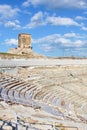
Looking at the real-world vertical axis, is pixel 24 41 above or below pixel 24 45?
above

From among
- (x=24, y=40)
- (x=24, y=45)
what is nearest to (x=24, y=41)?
(x=24, y=40)

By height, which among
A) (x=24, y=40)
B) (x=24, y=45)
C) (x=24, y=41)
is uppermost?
(x=24, y=40)

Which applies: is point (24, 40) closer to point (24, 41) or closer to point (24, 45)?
point (24, 41)

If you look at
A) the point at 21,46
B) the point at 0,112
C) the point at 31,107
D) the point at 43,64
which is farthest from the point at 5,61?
the point at 21,46

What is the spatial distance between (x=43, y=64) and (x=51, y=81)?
10.1m

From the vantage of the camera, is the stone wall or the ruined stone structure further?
the stone wall

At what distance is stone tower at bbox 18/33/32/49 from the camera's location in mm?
68688

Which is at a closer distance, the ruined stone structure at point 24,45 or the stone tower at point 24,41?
the ruined stone structure at point 24,45

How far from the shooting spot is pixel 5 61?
34031 millimetres

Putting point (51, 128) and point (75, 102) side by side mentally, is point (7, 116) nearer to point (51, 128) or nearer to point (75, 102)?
point (51, 128)

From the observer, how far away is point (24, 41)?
6888cm

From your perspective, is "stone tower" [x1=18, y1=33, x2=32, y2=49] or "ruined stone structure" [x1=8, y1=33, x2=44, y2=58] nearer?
"ruined stone structure" [x1=8, y1=33, x2=44, y2=58]

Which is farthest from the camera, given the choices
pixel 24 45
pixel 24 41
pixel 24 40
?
pixel 24 40

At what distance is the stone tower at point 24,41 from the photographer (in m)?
68.7
